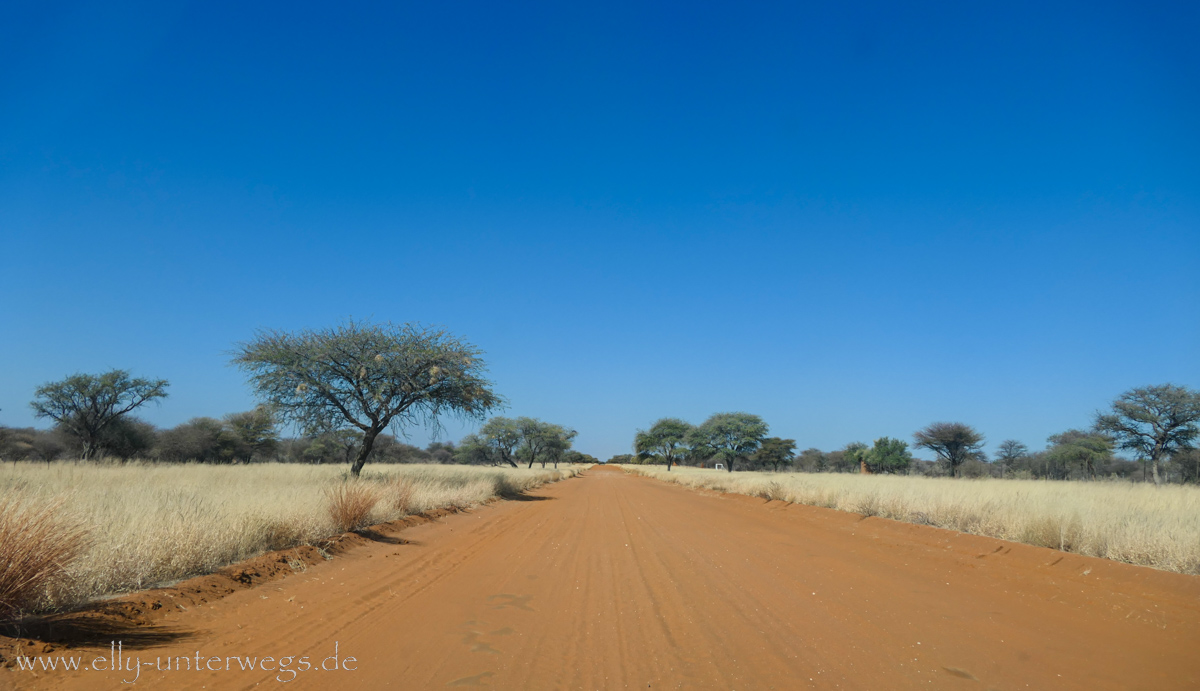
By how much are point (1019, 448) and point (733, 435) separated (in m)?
31.4

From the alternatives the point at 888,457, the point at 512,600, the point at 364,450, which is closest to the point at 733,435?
the point at 888,457

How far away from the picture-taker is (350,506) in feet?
31.2

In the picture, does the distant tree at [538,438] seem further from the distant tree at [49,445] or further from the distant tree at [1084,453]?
the distant tree at [1084,453]

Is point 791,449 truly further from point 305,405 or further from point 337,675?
point 337,675

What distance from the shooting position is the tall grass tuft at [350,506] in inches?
365

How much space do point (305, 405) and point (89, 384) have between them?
21.2 meters

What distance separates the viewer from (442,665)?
3992 mm

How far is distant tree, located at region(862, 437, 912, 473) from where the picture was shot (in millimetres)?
50094

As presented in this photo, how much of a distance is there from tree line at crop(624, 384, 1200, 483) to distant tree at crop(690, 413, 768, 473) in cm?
10

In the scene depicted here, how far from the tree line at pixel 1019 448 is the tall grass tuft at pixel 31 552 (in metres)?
40.0

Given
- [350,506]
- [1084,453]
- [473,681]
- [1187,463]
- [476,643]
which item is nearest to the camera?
[473,681]

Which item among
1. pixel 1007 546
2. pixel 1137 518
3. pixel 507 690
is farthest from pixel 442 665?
pixel 1137 518

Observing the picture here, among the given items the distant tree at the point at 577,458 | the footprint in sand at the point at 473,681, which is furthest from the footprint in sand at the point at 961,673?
the distant tree at the point at 577,458

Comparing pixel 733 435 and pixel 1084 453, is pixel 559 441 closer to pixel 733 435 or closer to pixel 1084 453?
pixel 733 435
